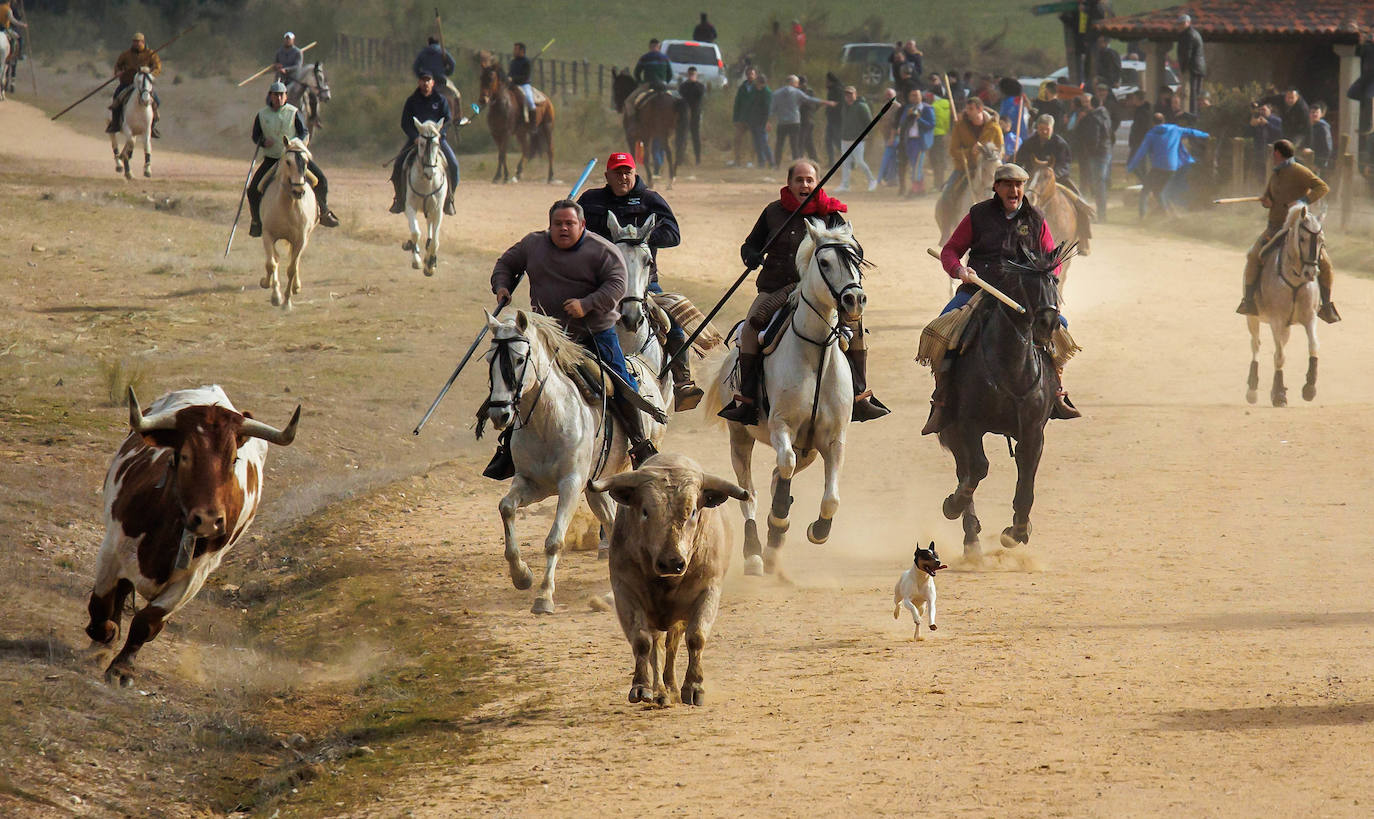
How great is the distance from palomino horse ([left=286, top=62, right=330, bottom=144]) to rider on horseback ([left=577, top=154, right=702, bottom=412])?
18426 mm

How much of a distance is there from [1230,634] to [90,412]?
10.3 metres

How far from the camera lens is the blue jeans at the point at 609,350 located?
36.2 feet

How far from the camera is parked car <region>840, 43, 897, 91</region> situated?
4347cm

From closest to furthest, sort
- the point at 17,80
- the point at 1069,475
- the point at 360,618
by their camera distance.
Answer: the point at 360,618
the point at 1069,475
the point at 17,80

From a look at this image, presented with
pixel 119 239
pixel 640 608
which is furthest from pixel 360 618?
pixel 119 239

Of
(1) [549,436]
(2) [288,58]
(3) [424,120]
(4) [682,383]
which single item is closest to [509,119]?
(2) [288,58]

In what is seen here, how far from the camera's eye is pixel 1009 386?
11789 millimetres

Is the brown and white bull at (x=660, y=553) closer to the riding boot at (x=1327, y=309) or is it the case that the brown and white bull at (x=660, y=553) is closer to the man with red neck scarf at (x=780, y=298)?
the man with red neck scarf at (x=780, y=298)

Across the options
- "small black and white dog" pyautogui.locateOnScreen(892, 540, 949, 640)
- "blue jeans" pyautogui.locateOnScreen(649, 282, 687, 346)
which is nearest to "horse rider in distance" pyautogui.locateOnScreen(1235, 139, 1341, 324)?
"blue jeans" pyautogui.locateOnScreen(649, 282, 687, 346)

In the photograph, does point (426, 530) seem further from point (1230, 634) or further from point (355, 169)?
point (355, 169)

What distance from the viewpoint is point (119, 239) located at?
24250 mm

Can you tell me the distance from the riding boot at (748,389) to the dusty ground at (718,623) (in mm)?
1116

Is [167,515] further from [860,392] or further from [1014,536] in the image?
[1014,536]

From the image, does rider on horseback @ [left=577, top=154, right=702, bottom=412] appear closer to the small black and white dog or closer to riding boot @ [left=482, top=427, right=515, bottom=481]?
riding boot @ [left=482, top=427, right=515, bottom=481]
